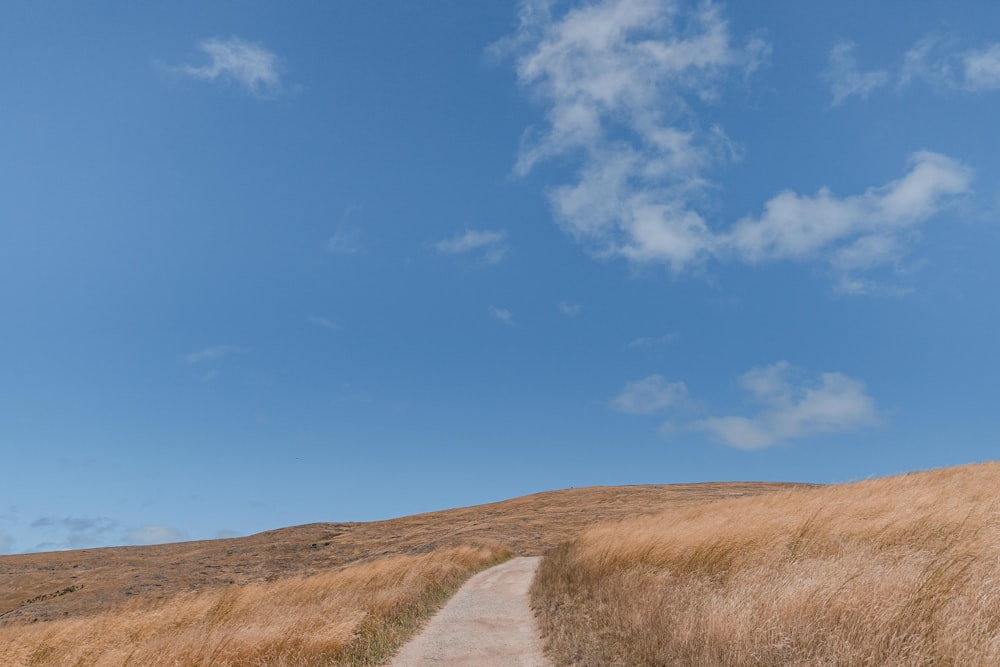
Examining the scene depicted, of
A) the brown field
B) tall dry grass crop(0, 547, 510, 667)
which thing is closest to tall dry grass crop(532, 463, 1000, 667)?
tall dry grass crop(0, 547, 510, 667)

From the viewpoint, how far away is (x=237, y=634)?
30.8 ft

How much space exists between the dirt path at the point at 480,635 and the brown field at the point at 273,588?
597 mm

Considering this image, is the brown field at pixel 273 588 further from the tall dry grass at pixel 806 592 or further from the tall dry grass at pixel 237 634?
the tall dry grass at pixel 806 592

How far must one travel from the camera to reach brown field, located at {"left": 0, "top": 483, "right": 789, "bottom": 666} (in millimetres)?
9383

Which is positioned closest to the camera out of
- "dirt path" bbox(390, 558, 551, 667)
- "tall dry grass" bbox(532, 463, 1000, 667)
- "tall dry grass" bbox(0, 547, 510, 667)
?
"tall dry grass" bbox(532, 463, 1000, 667)

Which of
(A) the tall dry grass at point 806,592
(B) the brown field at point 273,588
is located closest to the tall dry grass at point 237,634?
(B) the brown field at point 273,588

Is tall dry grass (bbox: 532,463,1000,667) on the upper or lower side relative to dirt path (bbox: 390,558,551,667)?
upper

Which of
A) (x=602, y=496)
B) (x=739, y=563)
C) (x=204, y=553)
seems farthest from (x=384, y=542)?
(x=739, y=563)

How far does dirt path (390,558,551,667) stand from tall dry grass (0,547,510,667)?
52 cm

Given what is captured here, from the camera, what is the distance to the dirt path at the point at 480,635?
9.73 m

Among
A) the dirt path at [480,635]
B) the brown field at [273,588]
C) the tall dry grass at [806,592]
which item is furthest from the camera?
the dirt path at [480,635]

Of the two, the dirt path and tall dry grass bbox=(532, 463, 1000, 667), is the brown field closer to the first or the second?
the dirt path

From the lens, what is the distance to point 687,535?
14867mm

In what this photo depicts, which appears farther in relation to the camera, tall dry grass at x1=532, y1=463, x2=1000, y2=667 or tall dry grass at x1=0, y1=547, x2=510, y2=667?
tall dry grass at x1=0, y1=547, x2=510, y2=667
